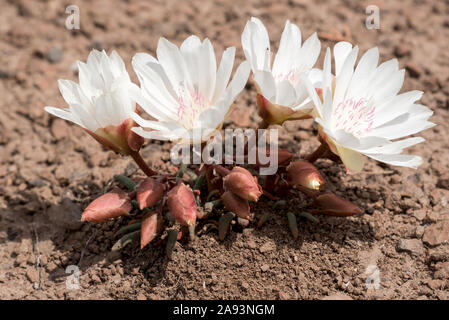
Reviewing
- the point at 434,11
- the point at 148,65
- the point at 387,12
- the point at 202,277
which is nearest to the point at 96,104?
the point at 148,65

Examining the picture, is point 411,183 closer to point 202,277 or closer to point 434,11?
point 202,277

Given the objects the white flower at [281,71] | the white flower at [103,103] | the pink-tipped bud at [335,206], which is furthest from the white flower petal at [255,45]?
the pink-tipped bud at [335,206]

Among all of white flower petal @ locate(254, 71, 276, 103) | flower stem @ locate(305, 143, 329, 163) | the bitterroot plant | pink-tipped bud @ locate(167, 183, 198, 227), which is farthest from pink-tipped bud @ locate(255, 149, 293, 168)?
pink-tipped bud @ locate(167, 183, 198, 227)

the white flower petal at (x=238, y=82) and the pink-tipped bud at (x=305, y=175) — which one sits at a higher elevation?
the white flower petal at (x=238, y=82)

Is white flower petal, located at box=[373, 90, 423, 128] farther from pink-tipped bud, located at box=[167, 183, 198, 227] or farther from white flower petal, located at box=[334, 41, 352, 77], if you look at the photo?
pink-tipped bud, located at box=[167, 183, 198, 227]

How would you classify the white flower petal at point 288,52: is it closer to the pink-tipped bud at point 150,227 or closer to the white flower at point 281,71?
the white flower at point 281,71

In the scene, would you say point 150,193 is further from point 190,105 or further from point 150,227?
point 190,105
